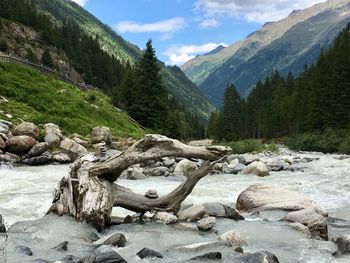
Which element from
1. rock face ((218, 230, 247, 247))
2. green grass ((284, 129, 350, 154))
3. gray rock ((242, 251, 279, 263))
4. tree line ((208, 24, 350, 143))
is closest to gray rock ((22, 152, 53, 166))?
rock face ((218, 230, 247, 247))

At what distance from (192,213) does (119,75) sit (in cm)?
11813

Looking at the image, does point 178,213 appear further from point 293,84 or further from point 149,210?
point 293,84

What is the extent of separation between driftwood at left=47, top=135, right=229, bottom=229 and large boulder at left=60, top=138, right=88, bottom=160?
12641mm

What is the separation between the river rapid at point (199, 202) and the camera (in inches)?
354

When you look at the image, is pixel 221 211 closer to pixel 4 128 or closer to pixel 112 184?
pixel 112 184

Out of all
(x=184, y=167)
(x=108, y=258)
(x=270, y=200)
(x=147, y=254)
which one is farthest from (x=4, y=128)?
(x=108, y=258)

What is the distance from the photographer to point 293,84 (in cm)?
9912

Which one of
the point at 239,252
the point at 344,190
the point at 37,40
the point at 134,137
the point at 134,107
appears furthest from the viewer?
the point at 37,40

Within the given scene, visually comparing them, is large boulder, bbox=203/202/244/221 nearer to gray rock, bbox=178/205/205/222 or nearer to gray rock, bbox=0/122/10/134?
gray rock, bbox=178/205/205/222

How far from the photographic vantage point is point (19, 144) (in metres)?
22.2

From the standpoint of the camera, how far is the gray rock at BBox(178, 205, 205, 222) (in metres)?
11.6

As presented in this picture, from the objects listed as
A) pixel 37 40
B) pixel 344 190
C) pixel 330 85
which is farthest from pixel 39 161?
pixel 37 40

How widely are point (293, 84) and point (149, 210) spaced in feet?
304

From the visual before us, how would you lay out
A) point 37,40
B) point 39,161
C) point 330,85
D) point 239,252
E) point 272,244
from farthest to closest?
A: point 37,40, point 330,85, point 39,161, point 272,244, point 239,252
